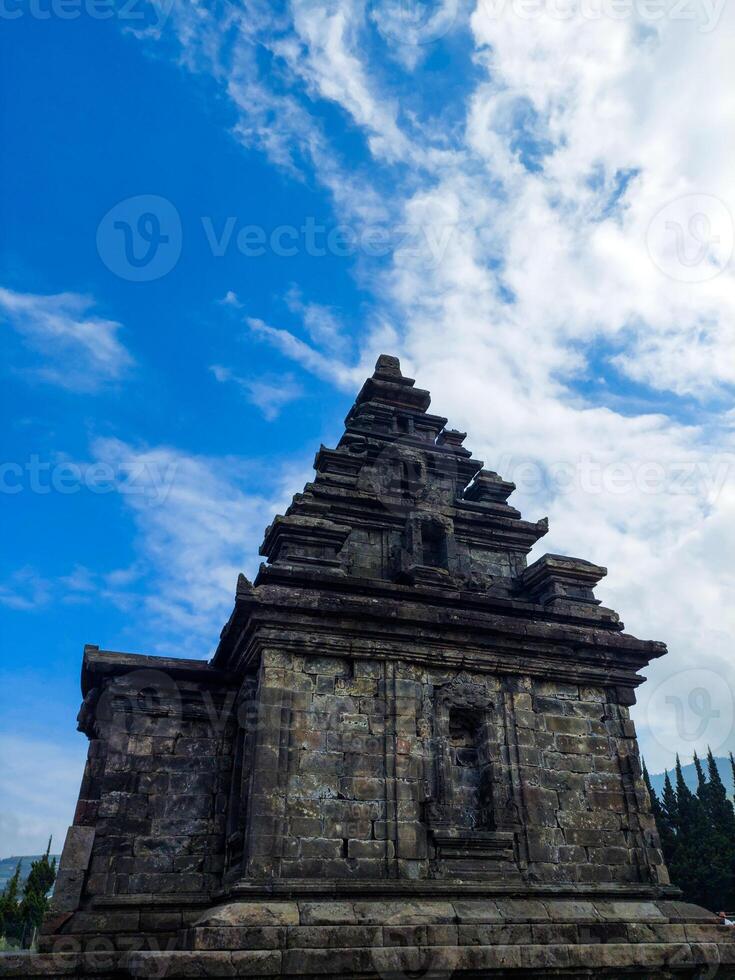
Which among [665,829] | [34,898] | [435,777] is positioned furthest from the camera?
→ [665,829]

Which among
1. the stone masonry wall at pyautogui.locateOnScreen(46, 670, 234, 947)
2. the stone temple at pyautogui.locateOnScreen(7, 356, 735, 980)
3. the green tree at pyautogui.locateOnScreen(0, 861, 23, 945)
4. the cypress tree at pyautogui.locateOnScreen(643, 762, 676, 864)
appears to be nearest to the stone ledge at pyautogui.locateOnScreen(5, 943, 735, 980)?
the stone temple at pyautogui.locateOnScreen(7, 356, 735, 980)

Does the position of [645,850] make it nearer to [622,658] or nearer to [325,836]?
[622,658]

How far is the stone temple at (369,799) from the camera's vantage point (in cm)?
938

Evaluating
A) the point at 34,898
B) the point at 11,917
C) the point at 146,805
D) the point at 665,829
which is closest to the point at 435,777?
the point at 146,805

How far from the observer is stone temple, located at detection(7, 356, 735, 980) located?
369 inches

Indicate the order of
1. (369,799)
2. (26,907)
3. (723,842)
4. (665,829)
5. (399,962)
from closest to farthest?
(399,962) < (369,799) < (26,907) < (723,842) < (665,829)

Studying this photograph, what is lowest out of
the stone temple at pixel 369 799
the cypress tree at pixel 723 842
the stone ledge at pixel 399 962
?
the stone ledge at pixel 399 962

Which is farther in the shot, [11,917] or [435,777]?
[11,917]

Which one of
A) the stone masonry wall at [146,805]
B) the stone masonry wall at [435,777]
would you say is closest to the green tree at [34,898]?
the stone masonry wall at [146,805]

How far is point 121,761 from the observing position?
11.8 metres

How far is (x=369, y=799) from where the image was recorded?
34.8 ft

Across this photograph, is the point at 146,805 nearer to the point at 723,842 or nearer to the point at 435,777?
the point at 435,777

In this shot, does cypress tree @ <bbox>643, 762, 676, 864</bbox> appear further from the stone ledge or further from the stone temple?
the stone ledge

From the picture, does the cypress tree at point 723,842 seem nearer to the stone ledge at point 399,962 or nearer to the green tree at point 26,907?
the stone ledge at point 399,962
